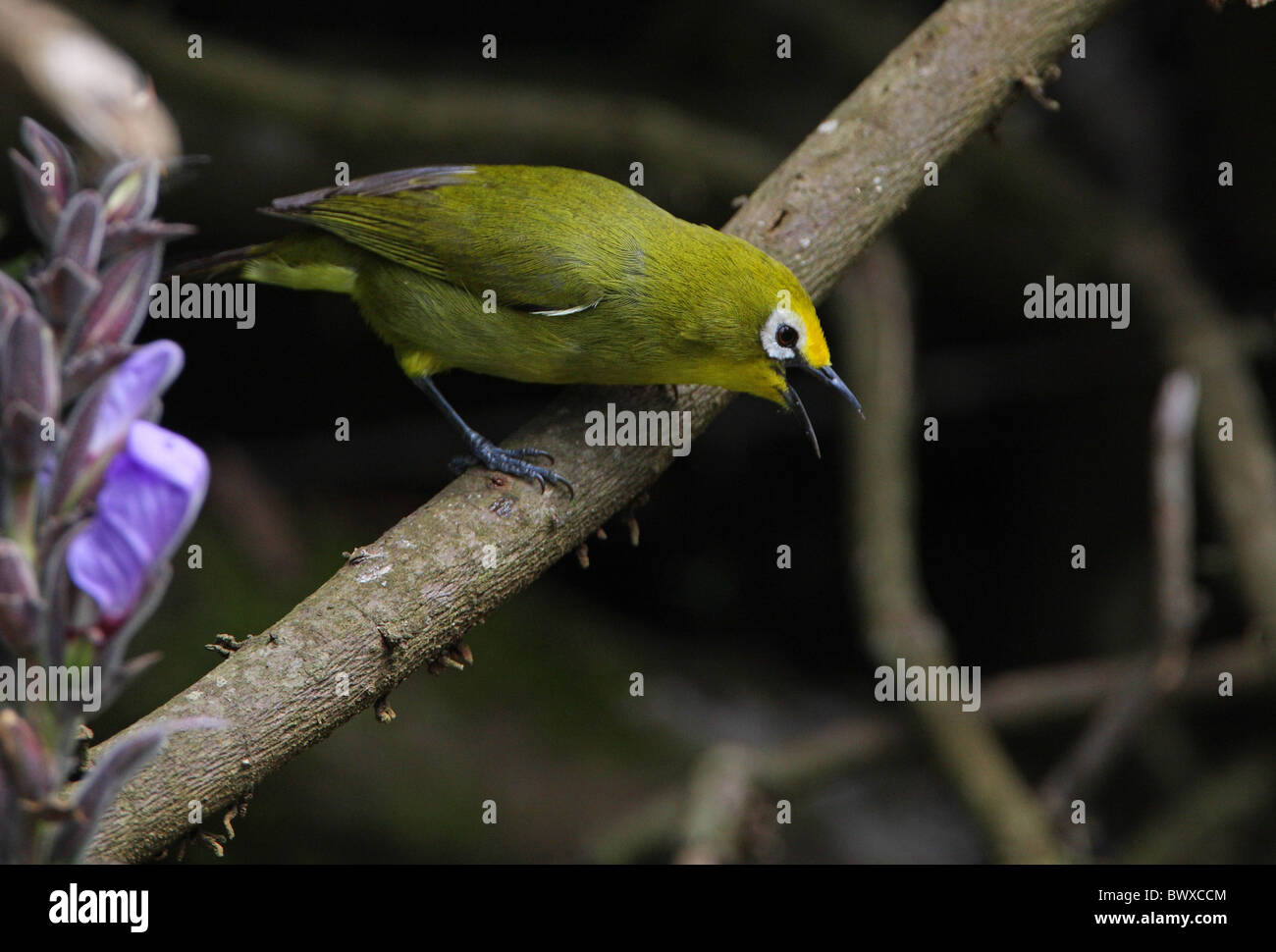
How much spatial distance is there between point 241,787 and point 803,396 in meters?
4.39

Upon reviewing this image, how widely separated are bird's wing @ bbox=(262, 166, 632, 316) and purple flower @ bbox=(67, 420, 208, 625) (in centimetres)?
224

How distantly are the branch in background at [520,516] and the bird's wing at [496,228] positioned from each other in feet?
1.19

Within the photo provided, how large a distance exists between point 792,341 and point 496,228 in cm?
92

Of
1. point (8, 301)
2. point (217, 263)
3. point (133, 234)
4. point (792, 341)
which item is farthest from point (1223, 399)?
point (8, 301)

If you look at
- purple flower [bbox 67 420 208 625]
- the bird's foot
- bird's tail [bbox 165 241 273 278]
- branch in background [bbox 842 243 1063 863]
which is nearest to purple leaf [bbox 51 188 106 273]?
purple flower [bbox 67 420 208 625]

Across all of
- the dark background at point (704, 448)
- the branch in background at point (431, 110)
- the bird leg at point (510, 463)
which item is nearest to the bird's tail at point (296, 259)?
the bird leg at point (510, 463)

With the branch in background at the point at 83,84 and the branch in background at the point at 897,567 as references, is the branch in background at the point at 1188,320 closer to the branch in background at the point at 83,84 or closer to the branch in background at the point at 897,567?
the branch in background at the point at 897,567

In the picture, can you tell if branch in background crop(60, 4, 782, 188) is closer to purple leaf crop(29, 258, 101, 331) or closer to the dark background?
the dark background

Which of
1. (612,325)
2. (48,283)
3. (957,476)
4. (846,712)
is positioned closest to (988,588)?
(957,476)

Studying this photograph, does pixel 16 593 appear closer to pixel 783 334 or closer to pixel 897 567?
pixel 783 334

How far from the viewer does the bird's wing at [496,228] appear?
3439 mm

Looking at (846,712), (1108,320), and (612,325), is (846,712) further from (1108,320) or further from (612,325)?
(612,325)

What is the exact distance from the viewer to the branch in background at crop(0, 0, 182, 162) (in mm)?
1817

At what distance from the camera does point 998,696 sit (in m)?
5.46
